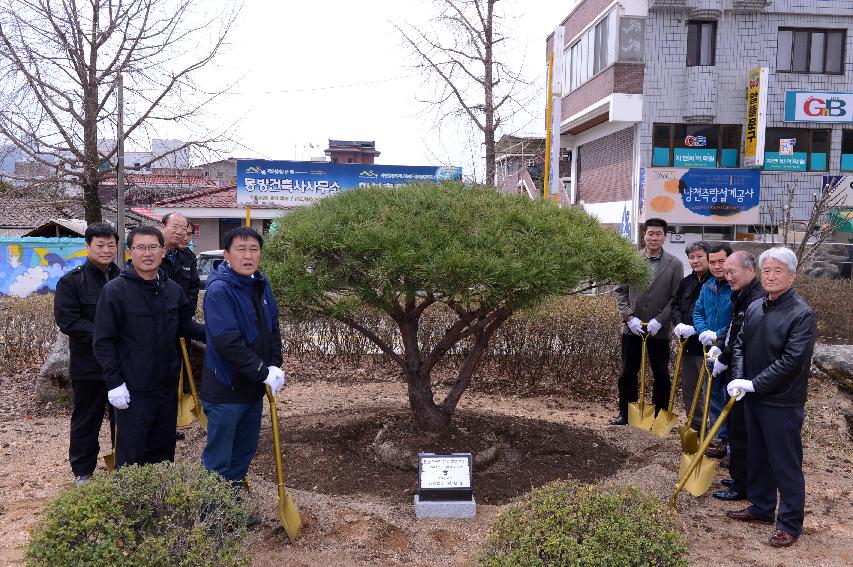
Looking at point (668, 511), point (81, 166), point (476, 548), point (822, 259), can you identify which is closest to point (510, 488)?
point (476, 548)

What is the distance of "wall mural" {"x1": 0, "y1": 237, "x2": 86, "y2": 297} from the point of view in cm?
2181

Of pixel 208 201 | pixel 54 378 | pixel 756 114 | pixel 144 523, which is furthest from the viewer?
Answer: pixel 208 201

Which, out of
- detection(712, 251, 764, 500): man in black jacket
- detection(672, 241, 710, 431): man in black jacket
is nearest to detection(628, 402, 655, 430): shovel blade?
detection(672, 241, 710, 431): man in black jacket

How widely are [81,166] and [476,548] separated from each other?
10227 mm

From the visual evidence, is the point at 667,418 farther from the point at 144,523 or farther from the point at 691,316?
the point at 144,523

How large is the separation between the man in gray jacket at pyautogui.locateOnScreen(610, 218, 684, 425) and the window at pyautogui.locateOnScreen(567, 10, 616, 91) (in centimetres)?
1430

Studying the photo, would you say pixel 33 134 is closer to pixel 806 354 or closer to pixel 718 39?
pixel 806 354

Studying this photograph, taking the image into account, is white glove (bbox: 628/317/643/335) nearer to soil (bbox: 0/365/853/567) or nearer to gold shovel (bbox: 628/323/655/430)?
gold shovel (bbox: 628/323/655/430)

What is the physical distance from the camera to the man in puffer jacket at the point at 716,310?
17.9ft

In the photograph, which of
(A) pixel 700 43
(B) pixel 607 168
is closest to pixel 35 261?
(B) pixel 607 168

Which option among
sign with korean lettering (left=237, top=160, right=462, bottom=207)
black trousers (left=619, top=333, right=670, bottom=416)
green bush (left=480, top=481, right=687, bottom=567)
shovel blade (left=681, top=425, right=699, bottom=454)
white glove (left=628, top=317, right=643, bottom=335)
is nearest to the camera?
green bush (left=480, top=481, right=687, bottom=567)

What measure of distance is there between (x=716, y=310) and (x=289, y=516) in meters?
3.54

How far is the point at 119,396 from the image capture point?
12.9 feet

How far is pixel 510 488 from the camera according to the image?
4.86 m
